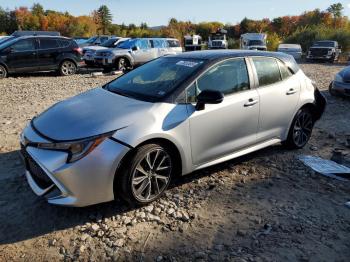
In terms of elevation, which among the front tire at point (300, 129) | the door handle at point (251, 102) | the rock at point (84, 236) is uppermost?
the door handle at point (251, 102)

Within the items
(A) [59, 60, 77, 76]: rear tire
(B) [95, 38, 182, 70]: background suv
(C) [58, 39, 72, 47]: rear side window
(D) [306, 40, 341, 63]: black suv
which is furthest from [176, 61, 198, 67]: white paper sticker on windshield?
(D) [306, 40, 341, 63]: black suv

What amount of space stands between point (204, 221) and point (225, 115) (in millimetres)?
1322

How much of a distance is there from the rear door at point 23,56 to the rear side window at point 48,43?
28 cm

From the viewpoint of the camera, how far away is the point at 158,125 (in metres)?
3.79

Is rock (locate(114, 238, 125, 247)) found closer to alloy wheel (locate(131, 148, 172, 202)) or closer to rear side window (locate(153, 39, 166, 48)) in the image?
alloy wheel (locate(131, 148, 172, 202))

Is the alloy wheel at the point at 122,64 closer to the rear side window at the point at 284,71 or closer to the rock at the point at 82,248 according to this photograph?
the rear side window at the point at 284,71

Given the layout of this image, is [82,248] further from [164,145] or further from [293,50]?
[293,50]

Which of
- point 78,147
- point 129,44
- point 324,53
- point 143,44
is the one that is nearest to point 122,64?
point 129,44

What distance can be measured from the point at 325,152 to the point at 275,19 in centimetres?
7512

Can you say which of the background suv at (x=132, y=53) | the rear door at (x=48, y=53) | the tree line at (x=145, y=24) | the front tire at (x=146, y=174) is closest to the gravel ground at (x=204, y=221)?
the front tire at (x=146, y=174)

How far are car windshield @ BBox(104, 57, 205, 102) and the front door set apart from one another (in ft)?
0.73

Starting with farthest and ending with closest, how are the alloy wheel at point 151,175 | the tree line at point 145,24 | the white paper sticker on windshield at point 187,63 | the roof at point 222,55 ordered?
the tree line at point 145,24
the roof at point 222,55
the white paper sticker on windshield at point 187,63
the alloy wheel at point 151,175

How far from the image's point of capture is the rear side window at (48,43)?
14.5 meters

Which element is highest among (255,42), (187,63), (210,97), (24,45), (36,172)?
(24,45)
